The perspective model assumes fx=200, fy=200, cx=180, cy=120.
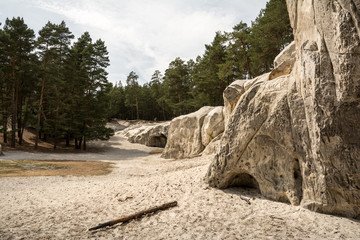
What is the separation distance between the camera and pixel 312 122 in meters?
5.61

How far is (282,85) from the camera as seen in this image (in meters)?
6.95

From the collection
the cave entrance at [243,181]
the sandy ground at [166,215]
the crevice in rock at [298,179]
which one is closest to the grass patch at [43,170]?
the sandy ground at [166,215]

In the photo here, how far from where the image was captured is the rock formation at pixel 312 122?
15.7 feet

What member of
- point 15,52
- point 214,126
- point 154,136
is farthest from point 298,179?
point 15,52

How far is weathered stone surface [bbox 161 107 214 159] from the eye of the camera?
19938 mm

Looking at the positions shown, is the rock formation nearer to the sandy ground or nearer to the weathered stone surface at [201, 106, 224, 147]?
the sandy ground

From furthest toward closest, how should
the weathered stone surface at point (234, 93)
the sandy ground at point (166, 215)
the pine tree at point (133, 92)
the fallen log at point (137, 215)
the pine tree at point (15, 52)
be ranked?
the pine tree at point (133, 92) < the pine tree at point (15, 52) < the weathered stone surface at point (234, 93) < the fallen log at point (137, 215) < the sandy ground at point (166, 215)

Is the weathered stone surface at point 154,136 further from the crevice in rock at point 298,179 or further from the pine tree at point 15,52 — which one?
the crevice in rock at point 298,179

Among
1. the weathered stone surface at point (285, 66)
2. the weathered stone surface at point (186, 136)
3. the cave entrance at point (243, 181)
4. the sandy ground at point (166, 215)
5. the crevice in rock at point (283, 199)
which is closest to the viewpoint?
the sandy ground at point (166, 215)

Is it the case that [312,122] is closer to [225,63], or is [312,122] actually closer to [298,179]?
[298,179]

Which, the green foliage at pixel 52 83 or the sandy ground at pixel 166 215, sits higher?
the green foliage at pixel 52 83

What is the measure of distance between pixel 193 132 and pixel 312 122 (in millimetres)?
15232

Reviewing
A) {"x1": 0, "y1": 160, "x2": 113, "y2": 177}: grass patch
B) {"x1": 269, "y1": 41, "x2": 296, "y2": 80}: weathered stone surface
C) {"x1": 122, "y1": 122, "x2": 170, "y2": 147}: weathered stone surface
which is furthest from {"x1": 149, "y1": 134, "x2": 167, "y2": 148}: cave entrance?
{"x1": 269, "y1": 41, "x2": 296, "y2": 80}: weathered stone surface

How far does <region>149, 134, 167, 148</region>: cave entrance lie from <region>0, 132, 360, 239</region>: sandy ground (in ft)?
82.0
